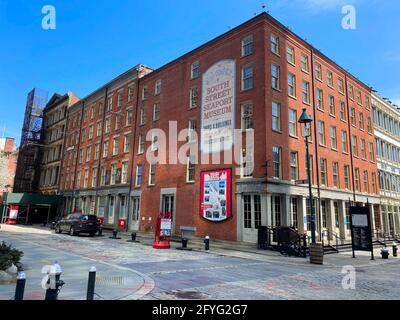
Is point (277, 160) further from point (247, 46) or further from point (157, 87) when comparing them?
point (157, 87)

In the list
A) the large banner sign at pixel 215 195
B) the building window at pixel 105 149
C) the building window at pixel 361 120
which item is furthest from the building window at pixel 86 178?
the building window at pixel 361 120

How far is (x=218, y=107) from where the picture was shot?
24859 millimetres

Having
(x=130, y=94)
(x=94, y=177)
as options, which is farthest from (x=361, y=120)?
(x=94, y=177)

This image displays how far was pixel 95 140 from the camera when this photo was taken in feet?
136

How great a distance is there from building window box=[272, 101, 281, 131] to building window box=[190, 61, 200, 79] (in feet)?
27.3

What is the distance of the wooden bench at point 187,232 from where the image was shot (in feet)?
80.7

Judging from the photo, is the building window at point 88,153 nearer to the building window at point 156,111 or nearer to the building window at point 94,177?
the building window at point 94,177

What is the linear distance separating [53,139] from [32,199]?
1416 centimetres

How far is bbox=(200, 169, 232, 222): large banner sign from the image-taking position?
73.0ft

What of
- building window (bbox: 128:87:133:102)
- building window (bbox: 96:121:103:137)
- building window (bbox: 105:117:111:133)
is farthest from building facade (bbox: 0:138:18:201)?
building window (bbox: 128:87:133:102)
